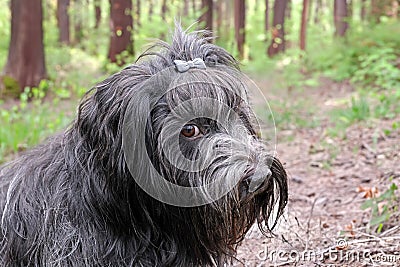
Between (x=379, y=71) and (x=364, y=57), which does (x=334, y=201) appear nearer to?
(x=379, y=71)

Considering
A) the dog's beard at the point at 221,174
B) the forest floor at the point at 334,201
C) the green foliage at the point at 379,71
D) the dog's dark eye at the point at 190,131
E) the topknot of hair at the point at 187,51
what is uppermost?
the topknot of hair at the point at 187,51

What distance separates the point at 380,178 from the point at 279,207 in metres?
2.48

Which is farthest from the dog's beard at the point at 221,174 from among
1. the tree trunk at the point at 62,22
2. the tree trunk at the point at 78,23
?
the tree trunk at the point at 78,23

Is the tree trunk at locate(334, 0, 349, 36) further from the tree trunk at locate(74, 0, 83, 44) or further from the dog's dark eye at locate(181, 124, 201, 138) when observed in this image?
the dog's dark eye at locate(181, 124, 201, 138)

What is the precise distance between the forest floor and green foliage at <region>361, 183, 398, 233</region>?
0.4 inches

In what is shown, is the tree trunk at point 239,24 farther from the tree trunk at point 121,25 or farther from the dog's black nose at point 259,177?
the dog's black nose at point 259,177

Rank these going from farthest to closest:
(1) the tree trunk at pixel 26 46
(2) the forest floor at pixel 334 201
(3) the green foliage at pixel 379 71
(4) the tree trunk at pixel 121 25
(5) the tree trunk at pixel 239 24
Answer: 1. (5) the tree trunk at pixel 239 24
2. (4) the tree trunk at pixel 121 25
3. (1) the tree trunk at pixel 26 46
4. (3) the green foliage at pixel 379 71
5. (2) the forest floor at pixel 334 201

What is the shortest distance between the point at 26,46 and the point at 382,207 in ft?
30.7

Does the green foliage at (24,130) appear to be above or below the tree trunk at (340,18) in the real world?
below

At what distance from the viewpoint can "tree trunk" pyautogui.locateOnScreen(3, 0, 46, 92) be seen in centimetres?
1122

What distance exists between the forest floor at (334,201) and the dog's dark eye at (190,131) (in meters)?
1.26

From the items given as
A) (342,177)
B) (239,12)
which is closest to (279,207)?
(342,177)

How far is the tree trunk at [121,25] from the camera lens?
1341 centimetres

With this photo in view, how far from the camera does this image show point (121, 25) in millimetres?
13453
